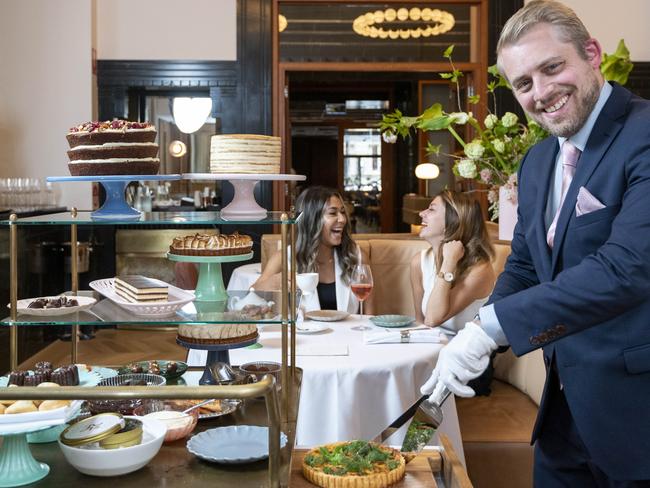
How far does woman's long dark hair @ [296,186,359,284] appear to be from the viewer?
4.32 meters

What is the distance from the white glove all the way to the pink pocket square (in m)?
0.33

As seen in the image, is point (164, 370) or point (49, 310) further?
point (164, 370)

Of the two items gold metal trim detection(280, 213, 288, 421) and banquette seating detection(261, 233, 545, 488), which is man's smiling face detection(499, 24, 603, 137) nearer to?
gold metal trim detection(280, 213, 288, 421)

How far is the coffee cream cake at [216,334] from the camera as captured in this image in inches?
83.7

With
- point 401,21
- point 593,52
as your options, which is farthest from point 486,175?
point 401,21

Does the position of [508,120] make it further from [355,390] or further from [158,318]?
[158,318]

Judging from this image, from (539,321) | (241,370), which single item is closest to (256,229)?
(241,370)

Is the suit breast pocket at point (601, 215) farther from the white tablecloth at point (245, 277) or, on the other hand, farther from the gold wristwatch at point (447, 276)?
the white tablecloth at point (245, 277)

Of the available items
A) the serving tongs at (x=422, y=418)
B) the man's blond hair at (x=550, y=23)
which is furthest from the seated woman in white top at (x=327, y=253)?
the man's blond hair at (x=550, y=23)

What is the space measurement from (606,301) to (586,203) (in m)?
0.23

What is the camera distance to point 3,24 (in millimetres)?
7941

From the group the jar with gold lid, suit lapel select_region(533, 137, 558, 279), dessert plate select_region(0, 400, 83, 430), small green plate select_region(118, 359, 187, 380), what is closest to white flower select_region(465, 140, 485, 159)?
suit lapel select_region(533, 137, 558, 279)

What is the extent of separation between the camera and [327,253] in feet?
14.7

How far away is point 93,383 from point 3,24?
23.0 feet
